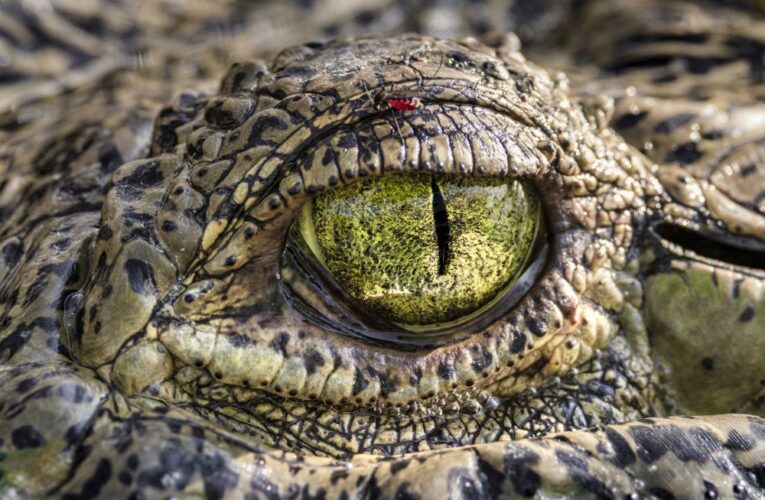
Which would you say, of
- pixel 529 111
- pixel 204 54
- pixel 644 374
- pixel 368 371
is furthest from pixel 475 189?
pixel 204 54

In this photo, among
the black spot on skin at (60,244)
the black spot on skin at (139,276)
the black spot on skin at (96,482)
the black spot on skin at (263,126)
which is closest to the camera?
the black spot on skin at (96,482)

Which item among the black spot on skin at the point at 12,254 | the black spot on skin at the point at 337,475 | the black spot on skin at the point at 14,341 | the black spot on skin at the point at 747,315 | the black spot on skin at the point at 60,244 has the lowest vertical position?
the black spot on skin at the point at 337,475

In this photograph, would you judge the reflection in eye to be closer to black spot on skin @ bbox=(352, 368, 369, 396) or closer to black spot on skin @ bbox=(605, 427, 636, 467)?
black spot on skin @ bbox=(352, 368, 369, 396)

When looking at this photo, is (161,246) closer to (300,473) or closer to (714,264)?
(300,473)

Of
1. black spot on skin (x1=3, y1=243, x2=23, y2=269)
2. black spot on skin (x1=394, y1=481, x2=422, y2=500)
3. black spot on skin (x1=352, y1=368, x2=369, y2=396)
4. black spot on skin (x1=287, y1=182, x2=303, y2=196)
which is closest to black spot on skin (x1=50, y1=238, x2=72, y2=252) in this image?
black spot on skin (x1=3, y1=243, x2=23, y2=269)

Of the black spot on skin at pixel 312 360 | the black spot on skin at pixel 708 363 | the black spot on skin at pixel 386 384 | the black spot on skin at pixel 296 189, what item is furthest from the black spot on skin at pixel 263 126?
the black spot on skin at pixel 708 363

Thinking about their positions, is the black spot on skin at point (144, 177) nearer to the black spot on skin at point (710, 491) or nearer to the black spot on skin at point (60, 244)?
the black spot on skin at point (60, 244)

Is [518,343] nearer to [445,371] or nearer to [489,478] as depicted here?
[445,371]

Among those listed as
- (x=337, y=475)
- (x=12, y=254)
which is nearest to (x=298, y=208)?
(x=337, y=475)
